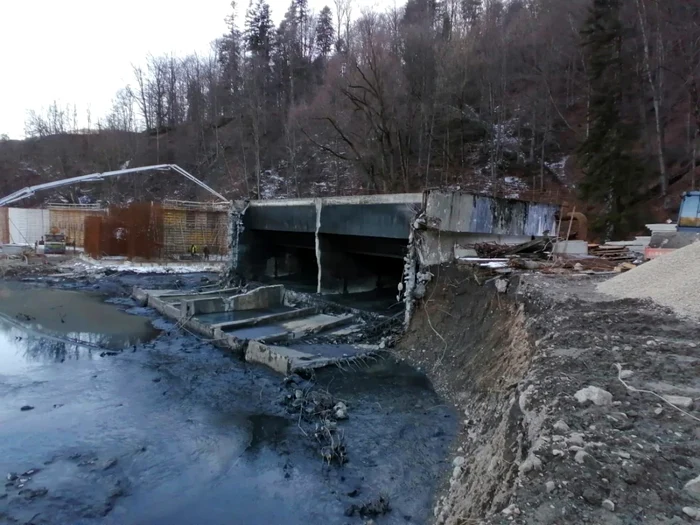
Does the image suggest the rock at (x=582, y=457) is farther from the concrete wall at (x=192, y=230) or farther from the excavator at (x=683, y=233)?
the concrete wall at (x=192, y=230)

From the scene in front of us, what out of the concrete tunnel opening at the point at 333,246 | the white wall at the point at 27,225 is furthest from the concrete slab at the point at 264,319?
the white wall at the point at 27,225

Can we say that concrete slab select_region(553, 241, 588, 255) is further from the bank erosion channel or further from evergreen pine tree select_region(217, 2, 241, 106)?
evergreen pine tree select_region(217, 2, 241, 106)

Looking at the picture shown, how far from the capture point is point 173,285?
20906 millimetres

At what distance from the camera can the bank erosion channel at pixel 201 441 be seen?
18.0ft

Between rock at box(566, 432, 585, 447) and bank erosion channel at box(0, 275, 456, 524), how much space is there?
2.65 metres

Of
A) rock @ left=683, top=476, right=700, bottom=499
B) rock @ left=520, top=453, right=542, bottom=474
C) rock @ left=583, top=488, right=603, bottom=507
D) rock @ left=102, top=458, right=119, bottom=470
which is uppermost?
rock @ left=683, top=476, right=700, bottom=499

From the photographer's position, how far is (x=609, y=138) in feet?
68.5

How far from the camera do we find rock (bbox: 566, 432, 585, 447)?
124 inches

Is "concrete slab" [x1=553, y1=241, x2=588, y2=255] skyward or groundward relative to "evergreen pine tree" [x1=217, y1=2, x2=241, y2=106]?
groundward

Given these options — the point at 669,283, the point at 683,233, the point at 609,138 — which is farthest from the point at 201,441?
the point at 609,138

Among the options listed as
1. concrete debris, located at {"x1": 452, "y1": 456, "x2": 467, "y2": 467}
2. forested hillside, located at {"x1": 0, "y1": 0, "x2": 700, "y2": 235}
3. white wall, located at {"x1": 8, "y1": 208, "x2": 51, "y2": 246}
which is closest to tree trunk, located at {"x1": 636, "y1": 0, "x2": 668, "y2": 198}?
forested hillside, located at {"x1": 0, "y1": 0, "x2": 700, "y2": 235}

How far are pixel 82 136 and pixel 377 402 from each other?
6452 centimetres

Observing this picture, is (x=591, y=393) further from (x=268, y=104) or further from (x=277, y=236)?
(x=268, y=104)

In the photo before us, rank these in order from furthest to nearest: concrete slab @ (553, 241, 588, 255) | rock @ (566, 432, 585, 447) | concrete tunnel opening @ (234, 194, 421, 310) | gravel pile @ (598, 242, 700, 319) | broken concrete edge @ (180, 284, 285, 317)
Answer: broken concrete edge @ (180, 284, 285, 317)
concrete tunnel opening @ (234, 194, 421, 310)
concrete slab @ (553, 241, 588, 255)
gravel pile @ (598, 242, 700, 319)
rock @ (566, 432, 585, 447)
